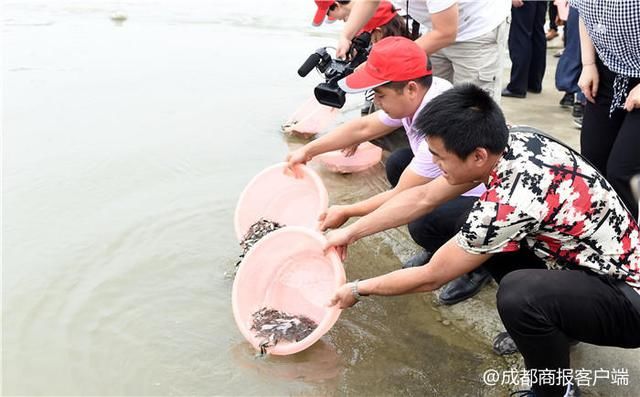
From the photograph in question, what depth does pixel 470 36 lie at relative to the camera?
318 cm

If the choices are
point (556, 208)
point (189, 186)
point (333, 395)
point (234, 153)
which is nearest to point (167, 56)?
point (234, 153)

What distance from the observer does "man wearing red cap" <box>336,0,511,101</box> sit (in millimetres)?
3172

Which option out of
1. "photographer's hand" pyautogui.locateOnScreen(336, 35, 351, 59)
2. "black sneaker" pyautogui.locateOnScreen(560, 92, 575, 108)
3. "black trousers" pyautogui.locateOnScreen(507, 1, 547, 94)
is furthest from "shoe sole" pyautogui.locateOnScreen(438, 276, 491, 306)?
"black trousers" pyautogui.locateOnScreen(507, 1, 547, 94)

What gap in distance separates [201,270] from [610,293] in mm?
1922

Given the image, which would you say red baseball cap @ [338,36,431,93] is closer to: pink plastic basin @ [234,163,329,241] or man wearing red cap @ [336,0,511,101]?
man wearing red cap @ [336,0,511,101]

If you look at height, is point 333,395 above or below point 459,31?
below

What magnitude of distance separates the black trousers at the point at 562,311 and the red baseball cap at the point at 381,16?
1.91 metres

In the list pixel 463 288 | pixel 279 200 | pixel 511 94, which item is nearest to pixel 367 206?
pixel 463 288

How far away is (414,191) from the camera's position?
2402 mm

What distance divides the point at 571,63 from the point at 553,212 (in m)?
3.00

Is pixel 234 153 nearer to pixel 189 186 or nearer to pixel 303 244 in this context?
pixel 189 186

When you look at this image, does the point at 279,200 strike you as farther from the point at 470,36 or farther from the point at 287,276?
the point at 470,36

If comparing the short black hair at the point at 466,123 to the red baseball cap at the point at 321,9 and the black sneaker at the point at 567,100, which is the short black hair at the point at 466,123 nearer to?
the red baseball cap at the point at 321,9

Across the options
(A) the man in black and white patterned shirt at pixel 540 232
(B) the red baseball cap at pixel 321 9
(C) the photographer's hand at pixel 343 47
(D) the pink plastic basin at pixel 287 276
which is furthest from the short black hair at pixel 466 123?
(B) the red baseball cap at pixel 321 9
